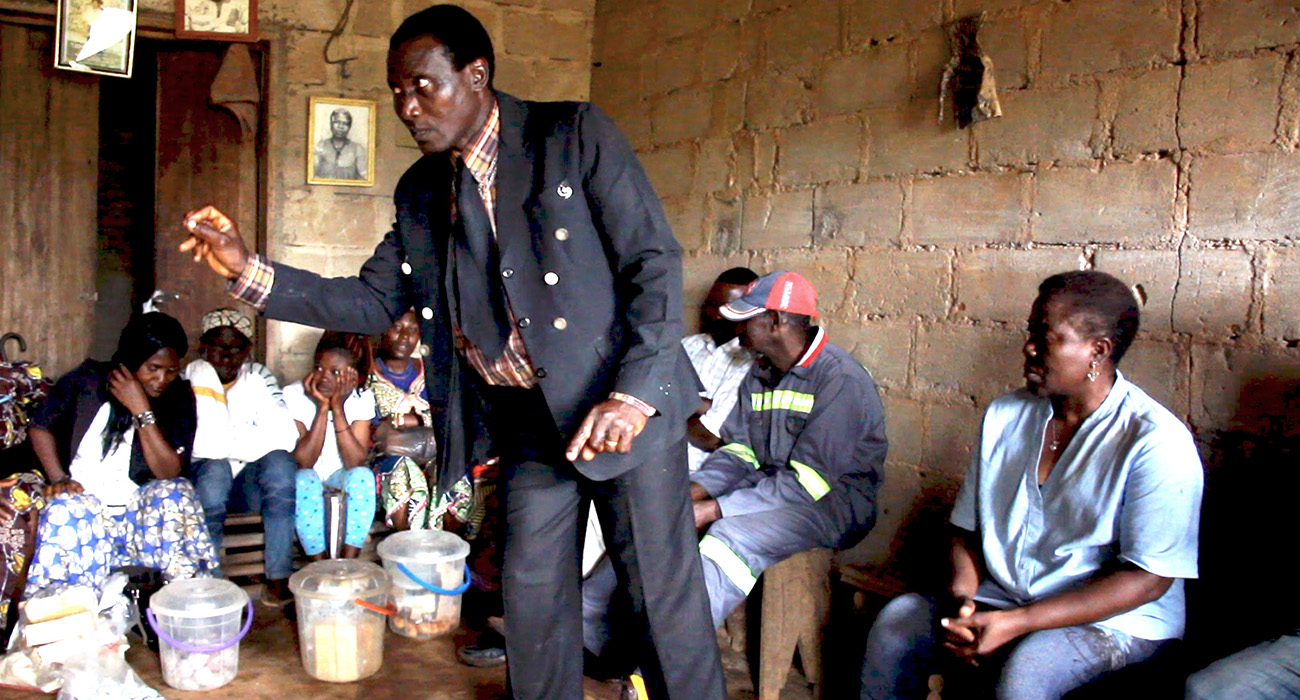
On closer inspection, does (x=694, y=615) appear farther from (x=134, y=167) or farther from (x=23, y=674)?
(x=134, y=167)

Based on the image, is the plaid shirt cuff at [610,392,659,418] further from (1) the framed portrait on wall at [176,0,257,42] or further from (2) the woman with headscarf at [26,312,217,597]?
(1) the framed portrait on wall at [176,0,257,42]

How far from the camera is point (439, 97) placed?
6.62 feet

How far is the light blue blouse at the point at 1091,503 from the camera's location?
84.7 inches

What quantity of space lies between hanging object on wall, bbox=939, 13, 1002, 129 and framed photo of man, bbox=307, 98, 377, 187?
3106 mm

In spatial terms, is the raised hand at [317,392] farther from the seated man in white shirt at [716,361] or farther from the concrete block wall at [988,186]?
the concrete block wall at [988,186]

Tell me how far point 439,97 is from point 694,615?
1.32 meters

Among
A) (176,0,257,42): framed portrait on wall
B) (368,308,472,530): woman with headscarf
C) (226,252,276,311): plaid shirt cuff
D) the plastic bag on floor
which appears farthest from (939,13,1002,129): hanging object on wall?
(176,0,257,42): framed portrait on wall

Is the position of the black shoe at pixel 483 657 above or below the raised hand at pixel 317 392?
below

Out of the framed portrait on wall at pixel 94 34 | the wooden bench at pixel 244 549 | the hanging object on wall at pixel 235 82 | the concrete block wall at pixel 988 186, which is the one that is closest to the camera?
the concrete block wall at pixel 988 186

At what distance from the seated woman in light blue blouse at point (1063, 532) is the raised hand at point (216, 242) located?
6.09 feet

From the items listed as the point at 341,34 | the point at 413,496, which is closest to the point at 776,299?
the point at 413,496

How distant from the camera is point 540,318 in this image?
209cm

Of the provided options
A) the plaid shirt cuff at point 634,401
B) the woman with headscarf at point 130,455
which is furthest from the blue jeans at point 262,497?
the plaid shirt cuff at point 634,401

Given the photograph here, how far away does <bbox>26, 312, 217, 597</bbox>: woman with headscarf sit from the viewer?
346 cm
